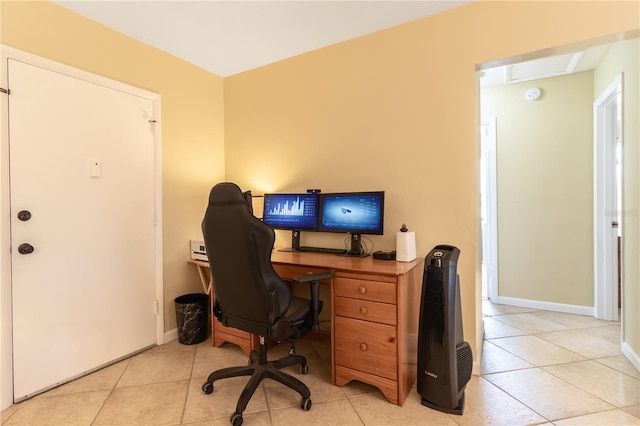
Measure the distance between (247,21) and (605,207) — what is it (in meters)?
3.74

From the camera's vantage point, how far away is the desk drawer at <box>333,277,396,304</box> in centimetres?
181

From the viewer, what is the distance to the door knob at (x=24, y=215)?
192 cm

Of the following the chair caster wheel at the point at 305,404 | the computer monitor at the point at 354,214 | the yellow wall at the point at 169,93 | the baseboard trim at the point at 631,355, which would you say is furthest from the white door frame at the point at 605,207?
the yellow wall at the point at 169,93

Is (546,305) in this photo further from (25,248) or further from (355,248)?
(25,248)

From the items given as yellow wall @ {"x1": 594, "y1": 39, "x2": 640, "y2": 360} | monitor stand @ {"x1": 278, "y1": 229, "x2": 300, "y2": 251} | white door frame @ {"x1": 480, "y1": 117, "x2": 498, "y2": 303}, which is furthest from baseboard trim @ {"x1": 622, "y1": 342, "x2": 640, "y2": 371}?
monitor stand @ {"x1": 278, "y1": 229, "x2": 300, "y2": 251}

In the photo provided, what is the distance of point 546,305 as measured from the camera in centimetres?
344

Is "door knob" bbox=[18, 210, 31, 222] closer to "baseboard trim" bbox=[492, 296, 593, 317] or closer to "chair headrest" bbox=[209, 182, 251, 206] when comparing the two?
"chair headrest" bbox=[209, 182, 251, 206]

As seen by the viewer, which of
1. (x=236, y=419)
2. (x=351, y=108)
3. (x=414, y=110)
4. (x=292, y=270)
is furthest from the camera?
(x=351, y=108)

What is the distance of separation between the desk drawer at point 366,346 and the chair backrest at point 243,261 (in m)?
0.48

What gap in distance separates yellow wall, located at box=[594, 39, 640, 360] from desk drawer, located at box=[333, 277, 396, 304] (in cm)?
189

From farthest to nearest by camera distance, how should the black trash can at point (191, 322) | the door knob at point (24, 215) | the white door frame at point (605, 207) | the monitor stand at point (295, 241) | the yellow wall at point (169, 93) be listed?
the white door frame at point (605, 207)
the monitor stand at point (295, 241)
the black trash can at point (191, 322)
the yellow wall at point (169, 93)
the door knob at point (24, 215)

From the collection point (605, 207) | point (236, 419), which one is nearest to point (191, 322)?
point (236, 419)

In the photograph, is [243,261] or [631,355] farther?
[631,355]

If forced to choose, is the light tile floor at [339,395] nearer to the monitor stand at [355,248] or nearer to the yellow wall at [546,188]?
the monitor stand at [355,248]
